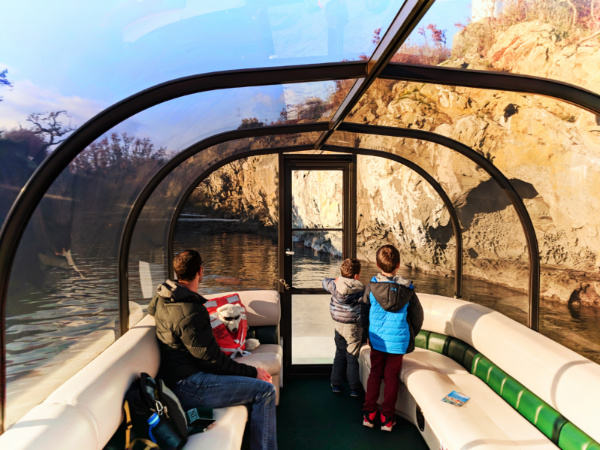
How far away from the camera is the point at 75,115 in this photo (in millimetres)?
12945

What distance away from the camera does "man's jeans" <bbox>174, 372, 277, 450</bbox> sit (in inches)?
119

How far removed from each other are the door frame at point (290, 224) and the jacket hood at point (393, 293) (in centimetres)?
173

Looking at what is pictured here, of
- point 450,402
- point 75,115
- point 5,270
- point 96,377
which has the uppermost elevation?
point 75,115

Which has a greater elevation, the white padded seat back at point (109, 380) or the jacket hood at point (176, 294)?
the jacket hood at point (176, 294)

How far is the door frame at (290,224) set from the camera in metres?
5.30

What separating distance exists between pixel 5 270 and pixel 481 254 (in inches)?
563

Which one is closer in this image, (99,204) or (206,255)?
(99,204)

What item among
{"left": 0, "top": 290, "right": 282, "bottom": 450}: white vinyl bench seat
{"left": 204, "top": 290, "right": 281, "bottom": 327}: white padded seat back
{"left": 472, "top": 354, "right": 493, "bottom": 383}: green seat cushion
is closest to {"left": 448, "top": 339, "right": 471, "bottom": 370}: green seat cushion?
{"left": 472, "top": 354, "right": 493, "bottom": 383}: green seat cushion

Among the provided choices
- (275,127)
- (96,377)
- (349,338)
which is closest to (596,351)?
(349,338)

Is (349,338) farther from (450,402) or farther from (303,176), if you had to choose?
(303,176)

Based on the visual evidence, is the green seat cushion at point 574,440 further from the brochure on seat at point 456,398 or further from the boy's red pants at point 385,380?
the boy's red pants at point 385,380

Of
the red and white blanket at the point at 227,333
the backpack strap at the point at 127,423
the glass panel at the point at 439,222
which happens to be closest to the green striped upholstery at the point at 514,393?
the red and white blanket at the point at 227,333

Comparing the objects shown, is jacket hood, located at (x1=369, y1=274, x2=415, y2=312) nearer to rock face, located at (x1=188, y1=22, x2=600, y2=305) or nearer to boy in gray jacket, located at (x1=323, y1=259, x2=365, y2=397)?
boy in gray jacket, located at (x1=323, y1=259, x2=365, y2=397)

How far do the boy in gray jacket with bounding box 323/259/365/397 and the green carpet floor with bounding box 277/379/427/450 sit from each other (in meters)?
0.31
